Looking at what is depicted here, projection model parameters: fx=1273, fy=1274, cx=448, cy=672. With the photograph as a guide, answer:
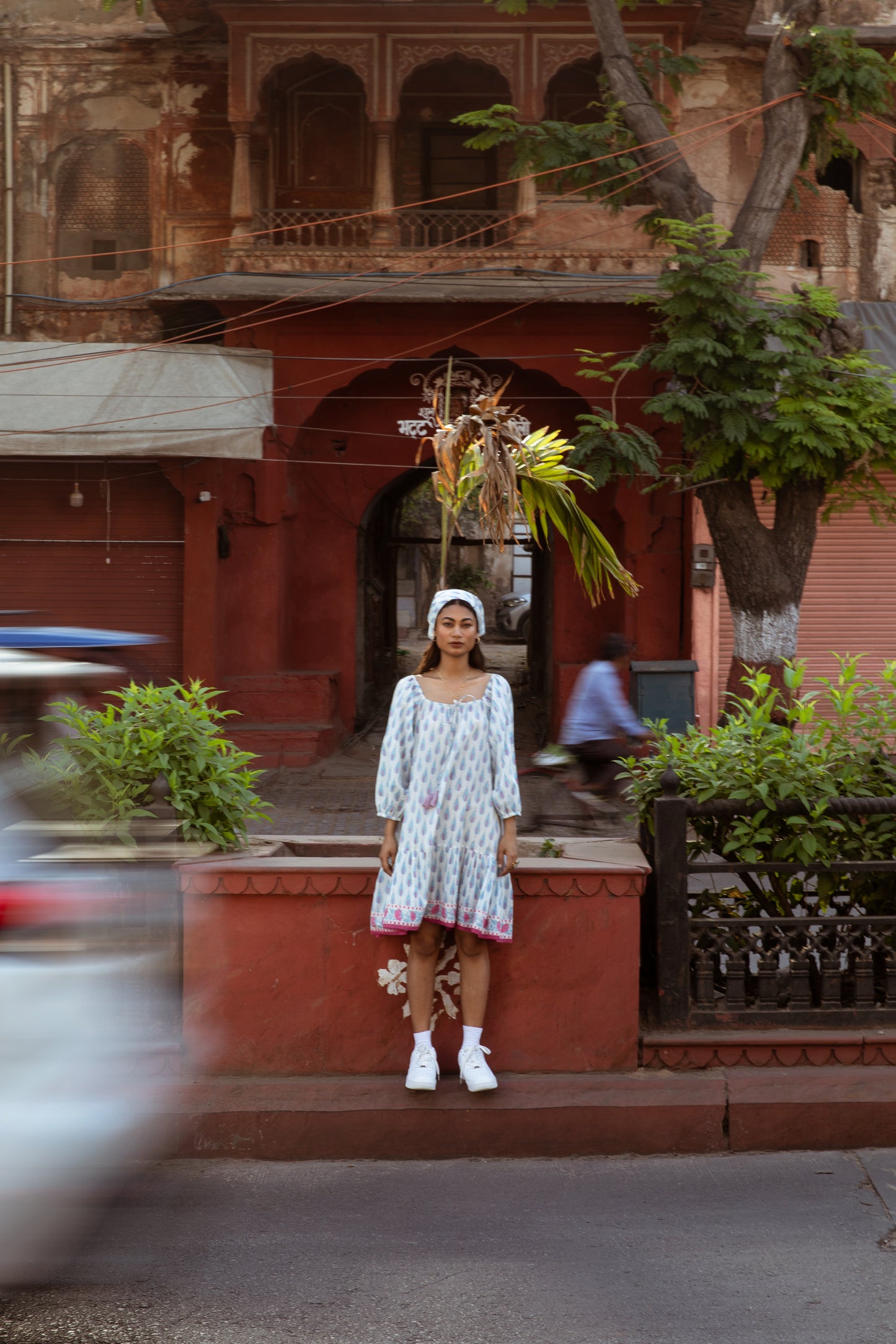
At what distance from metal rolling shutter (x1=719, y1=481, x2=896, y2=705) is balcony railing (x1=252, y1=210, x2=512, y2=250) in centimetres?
447

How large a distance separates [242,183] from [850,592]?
26.8 feet

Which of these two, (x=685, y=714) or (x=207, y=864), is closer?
(x=207, y=864)

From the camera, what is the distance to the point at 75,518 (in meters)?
14.6

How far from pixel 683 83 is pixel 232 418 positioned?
6.65 metres

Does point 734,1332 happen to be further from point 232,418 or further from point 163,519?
point 163,519

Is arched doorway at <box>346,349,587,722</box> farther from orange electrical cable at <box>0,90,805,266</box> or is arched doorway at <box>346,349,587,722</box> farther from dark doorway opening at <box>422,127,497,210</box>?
dark doorway opening at <box>422,127,497,210</box>

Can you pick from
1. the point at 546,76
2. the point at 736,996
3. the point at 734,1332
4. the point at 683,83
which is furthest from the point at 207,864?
the point at 683,83

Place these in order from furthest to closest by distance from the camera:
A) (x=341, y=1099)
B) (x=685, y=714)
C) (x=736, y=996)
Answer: (x=685, y=714) < (x=736, y=996) < (x=341, y=1099)

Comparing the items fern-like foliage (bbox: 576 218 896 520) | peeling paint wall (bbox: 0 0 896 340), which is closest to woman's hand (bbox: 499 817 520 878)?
fern-like foliage (bbox: 576 218 896 520)

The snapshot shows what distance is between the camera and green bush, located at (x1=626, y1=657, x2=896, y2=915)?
14.9 feet

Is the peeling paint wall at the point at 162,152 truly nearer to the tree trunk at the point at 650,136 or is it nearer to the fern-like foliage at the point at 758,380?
the tree trunk at the point at 650,136

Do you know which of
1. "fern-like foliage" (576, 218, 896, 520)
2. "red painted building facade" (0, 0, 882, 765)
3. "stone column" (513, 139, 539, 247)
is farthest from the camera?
"stone column" (513, 139, 539, 247)

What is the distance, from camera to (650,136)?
9.64 m

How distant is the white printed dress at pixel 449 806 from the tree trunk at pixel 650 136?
256 inches
